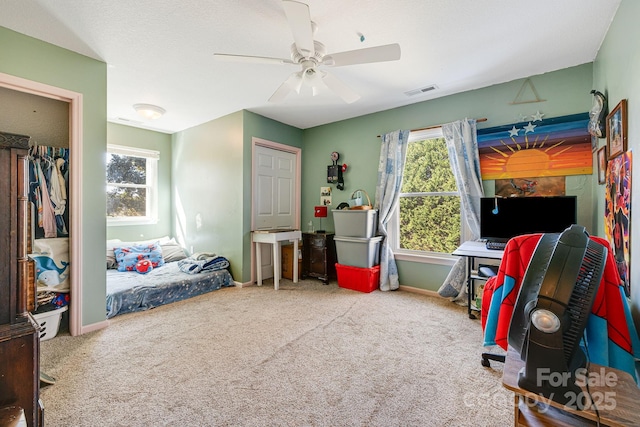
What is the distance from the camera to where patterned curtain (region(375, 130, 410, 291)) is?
374 cm

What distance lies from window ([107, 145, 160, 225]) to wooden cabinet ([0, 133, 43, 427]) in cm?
390

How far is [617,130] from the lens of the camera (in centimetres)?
181

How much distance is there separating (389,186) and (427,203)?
1.75ft

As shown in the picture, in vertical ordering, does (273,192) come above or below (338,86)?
below

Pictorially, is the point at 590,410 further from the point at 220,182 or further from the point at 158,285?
the point at 220,182

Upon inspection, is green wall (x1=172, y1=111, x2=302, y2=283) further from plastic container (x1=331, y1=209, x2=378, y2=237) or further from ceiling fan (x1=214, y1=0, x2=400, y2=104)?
ceiling fan (x1=214, y1=0, x2=400, y2=104)

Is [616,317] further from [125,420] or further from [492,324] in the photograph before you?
[125,420]

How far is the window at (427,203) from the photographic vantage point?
3.52m

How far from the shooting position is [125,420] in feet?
4.93

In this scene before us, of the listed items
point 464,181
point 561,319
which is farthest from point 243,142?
point 561,319

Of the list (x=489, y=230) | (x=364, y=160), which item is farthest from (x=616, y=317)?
(x=364, y=160)

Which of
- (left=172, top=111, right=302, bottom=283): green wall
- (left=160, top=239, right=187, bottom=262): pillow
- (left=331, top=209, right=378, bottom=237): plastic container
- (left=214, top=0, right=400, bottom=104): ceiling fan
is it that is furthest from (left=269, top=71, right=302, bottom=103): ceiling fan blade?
(left=160, top=239, right=187, bottom=262): pillow

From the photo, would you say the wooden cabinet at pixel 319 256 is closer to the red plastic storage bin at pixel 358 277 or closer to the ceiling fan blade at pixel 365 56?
the red plastic storage bin at pixel 358 277

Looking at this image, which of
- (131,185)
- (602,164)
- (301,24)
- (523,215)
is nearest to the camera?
(301,24)
